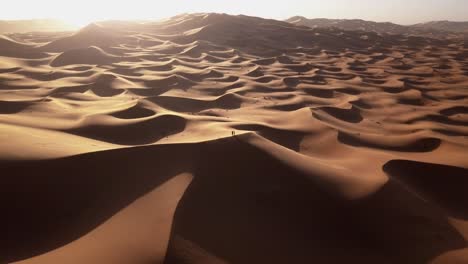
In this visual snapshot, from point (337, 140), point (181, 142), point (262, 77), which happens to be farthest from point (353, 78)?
point (181, 142)

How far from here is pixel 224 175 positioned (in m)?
2.03

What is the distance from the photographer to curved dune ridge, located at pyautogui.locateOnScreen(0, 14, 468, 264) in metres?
1.57

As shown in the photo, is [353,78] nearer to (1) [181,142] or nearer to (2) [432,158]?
(2) [432,158]

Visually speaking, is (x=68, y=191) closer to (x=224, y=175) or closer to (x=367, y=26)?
(x=224, y=175)

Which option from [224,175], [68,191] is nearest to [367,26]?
[224,175]

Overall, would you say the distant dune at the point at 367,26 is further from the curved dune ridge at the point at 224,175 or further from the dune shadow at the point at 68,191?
the dune shadow at the point at 68,191

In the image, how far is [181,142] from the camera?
243 cm

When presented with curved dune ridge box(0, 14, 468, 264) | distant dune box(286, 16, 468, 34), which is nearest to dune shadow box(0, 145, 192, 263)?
curved dune ridge box(0, 14, 468, 264)

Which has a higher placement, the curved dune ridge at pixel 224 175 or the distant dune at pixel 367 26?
the distant dune at pixel 367 26

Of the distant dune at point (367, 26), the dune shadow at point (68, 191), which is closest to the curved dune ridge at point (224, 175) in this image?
the dune shadow at point (68, 191)

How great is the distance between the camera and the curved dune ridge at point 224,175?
157 centimetres

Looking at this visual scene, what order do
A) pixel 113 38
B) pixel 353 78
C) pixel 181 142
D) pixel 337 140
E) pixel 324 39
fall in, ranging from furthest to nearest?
pixel 324 39
pixel 113 38
pixel 353 78
pixel 337 140
pixel 181 142

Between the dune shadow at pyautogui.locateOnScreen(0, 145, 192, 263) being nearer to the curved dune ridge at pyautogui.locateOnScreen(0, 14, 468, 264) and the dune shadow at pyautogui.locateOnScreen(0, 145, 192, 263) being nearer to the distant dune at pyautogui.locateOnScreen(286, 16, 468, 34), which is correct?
the curved dune ridge at pyautogui.locateOnScreen(0, 14, 468, 264)

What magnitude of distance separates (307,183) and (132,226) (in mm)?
935
